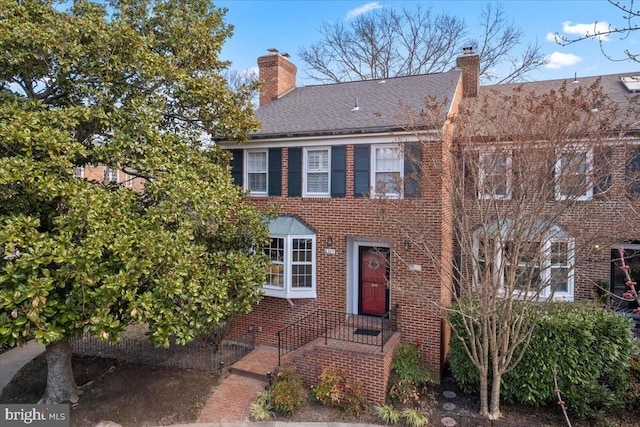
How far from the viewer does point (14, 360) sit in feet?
37.5

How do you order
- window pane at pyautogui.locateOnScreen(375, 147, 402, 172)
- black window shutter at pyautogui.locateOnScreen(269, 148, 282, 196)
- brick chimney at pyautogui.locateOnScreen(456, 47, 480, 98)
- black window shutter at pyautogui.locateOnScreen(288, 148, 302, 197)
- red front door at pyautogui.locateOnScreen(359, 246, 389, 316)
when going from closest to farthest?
window pane at pyautogui.locateOnScreen(375, 147, 402, 172), red front door at pyautogui.locateOnScreen(359, 246, 389, 316), black window shutter at pyautogui.locateOnScreen(288, 148, 302, 197), black window shutter at pyautogui.locateOnScreen(269, 148, 282, 196), brick chimney at pyautogui.locateOnScreen(456, 47, 480, 98)

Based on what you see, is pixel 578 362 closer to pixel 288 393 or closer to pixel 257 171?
pixel 288 393

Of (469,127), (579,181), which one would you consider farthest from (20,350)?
(579,181)

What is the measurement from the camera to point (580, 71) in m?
14.2

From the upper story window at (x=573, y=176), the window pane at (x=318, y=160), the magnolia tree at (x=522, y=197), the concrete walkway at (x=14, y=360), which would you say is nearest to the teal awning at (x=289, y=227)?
the window pane at (x=318, y=160)

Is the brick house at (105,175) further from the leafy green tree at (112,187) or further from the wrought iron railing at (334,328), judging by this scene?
the wrought iron railing at (334,328)

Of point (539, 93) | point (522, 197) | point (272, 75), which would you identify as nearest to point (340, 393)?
point (522, 197)

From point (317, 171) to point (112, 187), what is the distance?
528 cm

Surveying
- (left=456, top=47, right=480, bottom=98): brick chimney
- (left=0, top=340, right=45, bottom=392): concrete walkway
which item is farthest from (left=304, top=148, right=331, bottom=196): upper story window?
(left=0, top=340, right=45, bottom=392): concrete walkway

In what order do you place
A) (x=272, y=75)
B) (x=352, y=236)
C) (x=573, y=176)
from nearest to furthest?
(x=573, y=176) < (x=352, y=236) < (x=272, y=75)

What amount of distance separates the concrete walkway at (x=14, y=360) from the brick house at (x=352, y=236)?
20.2 feet

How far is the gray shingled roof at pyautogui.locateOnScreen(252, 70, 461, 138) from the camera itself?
1052 centimetres

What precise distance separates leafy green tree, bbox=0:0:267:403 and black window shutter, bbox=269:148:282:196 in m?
1.78

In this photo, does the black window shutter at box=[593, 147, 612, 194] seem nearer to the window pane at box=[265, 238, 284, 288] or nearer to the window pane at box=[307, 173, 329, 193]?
the window pane at box=[307, 173, 329, 193]
